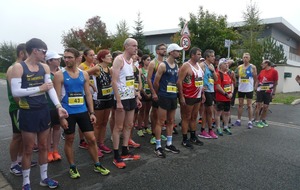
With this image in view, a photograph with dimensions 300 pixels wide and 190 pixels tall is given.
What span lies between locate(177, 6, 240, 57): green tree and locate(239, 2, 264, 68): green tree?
4.87ft

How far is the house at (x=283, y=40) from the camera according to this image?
17.4 metres

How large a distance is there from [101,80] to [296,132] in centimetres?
552

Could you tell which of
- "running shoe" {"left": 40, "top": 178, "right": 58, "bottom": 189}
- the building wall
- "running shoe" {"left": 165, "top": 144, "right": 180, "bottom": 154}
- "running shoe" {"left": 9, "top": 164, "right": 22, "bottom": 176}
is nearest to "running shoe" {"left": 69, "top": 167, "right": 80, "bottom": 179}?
"running shoe" {"left": 40, "top": 178, "right": 58, "bottom": 189}

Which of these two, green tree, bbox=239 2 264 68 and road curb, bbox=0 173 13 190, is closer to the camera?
road curb, bbox=0 173 13 190

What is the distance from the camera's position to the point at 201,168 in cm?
411

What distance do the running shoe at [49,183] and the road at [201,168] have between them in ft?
0.29

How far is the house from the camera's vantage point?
17.4 m

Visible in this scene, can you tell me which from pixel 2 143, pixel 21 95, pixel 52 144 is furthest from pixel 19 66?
pixel 2 143

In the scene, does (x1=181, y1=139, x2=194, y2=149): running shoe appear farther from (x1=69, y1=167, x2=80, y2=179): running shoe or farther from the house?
the house

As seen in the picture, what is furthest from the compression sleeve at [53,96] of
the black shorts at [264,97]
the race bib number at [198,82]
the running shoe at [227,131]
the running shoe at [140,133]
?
the black shorts at [264,97]

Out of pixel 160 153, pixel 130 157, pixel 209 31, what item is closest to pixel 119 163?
pixel 130 157

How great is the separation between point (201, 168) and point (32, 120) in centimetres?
274

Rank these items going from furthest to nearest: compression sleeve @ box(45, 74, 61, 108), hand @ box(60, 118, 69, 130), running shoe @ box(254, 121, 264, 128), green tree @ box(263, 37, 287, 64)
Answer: green tree @ box(263, 37, 287, 64) → running shoe @ box(254, 121, 264, 128) → hand @ box(60, 118, 69, 130) → compression sleeve @ box(45, 74, 61, 108)

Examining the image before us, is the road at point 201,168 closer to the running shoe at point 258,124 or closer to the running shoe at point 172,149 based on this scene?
the running shoe at point 172,149
